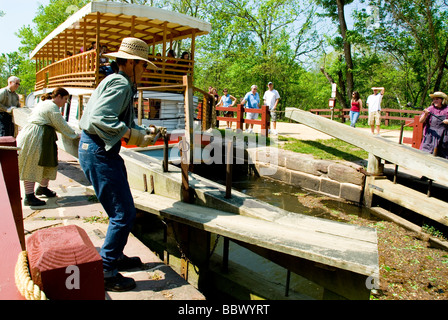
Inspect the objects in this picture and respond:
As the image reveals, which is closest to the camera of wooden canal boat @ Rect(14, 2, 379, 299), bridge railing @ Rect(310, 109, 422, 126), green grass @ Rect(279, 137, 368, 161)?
wooden canal boat @ Rect(14, 2, 379, 299)

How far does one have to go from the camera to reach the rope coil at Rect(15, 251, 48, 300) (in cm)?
128

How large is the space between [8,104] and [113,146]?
7061 mm

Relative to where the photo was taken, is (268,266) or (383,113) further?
(383,113)

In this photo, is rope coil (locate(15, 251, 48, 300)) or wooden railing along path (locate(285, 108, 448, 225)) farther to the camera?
wooden railing along path (locate(285, 108, 448, 225))

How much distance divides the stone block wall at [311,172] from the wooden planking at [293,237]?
5065mm

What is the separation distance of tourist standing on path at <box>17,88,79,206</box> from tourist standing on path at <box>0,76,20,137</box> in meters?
3.40

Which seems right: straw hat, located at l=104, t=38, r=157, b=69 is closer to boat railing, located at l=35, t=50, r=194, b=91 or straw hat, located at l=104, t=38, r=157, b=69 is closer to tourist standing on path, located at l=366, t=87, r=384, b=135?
boat railing, located at l=35, t=50, r=194, b=91

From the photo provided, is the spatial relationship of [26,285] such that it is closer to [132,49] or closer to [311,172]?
[132,49]

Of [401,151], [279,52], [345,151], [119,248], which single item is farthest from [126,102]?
[279,52]

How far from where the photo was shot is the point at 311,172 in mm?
9141

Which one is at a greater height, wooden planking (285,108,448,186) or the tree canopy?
the tree canopy

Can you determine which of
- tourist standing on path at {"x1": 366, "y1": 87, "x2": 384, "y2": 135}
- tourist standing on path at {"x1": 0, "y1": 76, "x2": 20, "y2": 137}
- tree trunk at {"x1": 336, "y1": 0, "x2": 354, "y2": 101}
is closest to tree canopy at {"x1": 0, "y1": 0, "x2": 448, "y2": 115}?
tree trunk at {"x1": 336, "y1": 0, "x2": 354, "y2": 101}

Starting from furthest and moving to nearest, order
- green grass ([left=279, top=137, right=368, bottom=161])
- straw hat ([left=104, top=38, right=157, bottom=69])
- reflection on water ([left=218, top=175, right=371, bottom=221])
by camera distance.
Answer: green grass ([left=279, top=137, right=368, bottom=161]) → reflection on water ([left=218, top=175, right=371, bottom=221]) → straw hat ([left=104, top=38, right=157, bottom=69])

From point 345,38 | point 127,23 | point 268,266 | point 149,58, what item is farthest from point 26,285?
point 345,38
